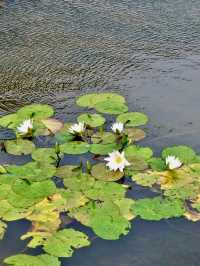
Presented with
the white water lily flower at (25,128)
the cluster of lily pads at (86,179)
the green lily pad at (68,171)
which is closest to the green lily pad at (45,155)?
the cluster of lily pads at (86,179)

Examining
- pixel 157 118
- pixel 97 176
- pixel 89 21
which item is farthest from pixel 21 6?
pixel 97 176

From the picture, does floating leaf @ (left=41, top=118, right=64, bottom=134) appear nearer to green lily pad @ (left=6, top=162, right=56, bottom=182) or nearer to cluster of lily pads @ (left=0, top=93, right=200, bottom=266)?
cluster of lily pads @ (left=0, top=93, right=200, bottom=266)

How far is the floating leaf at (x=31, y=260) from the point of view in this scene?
9.59 ft

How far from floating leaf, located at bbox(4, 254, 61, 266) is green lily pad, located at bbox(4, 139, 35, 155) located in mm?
1168

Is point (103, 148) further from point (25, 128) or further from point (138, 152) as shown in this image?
point (25, 128)

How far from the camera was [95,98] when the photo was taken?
467 centimetres

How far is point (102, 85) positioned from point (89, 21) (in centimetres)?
155

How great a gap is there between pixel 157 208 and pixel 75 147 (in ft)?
3.09

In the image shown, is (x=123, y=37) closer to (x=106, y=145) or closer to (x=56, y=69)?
(x=56, y=69)

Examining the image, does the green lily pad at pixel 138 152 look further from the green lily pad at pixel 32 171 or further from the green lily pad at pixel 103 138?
the green lily pad at pixel 32 171

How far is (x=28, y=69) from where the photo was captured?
529 centimetres

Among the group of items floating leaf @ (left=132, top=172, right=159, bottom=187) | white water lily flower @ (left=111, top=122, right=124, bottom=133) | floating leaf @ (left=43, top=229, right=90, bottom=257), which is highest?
white water lily flower @ (left=111, top=122, right=124, bottom=133)

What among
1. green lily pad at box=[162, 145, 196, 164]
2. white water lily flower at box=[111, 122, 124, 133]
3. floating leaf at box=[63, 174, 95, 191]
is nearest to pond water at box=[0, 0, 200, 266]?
green lily pad at box=[162, 145, 196, 164]

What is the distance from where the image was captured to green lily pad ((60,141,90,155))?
13.0 feet
